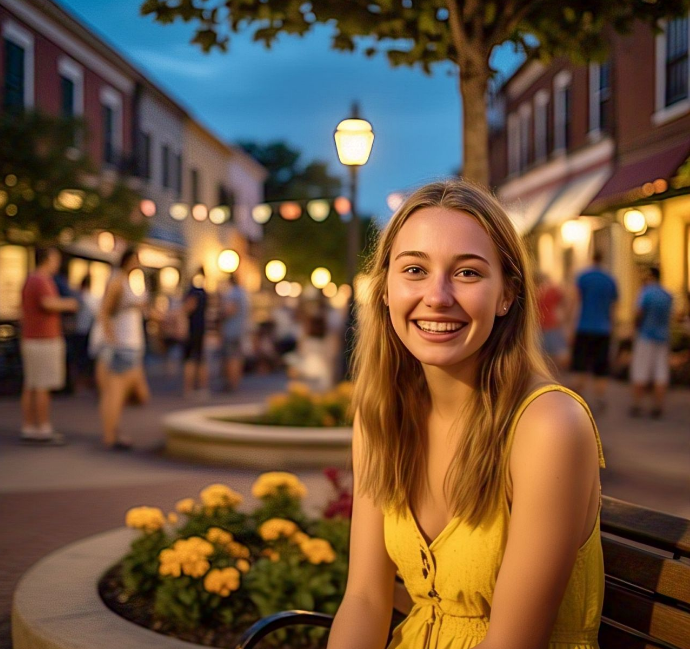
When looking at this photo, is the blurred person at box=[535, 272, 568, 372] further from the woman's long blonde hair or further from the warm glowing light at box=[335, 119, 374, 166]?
the woman's long blonde hair

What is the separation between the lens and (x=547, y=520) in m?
1.85

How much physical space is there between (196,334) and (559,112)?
1673cm

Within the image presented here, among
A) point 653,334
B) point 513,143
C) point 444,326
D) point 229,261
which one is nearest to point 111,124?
point 229,261

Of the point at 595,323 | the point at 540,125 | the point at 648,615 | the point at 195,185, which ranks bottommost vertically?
Answer: the point at 648,615

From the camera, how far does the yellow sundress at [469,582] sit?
196 cm

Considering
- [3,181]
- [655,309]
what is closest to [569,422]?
[655,309]

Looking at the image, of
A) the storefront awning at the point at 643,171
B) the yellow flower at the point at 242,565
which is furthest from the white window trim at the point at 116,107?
the yellow flower at the point at 242,565

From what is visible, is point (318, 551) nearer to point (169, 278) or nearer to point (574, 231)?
point (574, 231)

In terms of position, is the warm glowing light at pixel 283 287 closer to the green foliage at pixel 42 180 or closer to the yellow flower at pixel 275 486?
the green foliage at pixel 42 180

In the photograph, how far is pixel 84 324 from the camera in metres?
14.1

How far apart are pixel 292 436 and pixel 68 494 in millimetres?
2007

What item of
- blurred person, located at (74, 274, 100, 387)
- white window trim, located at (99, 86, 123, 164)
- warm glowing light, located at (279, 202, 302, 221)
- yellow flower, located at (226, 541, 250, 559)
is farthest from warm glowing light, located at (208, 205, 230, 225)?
yellow flower, located at (226, 541, 250, 559)

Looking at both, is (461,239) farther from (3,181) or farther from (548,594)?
(3,181)

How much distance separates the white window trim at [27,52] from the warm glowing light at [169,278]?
10.7 meters
